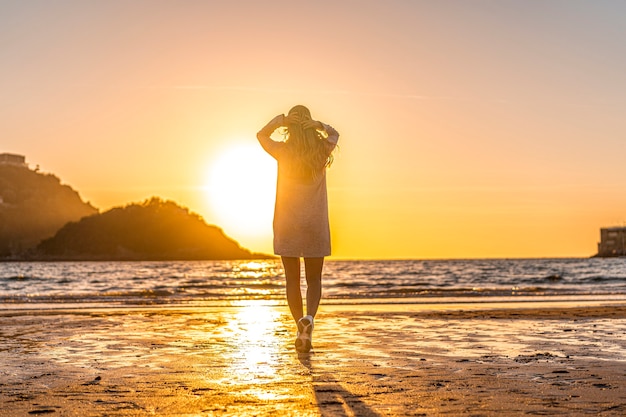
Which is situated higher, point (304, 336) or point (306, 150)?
point (306, 150)

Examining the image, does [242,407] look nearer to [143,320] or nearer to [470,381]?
[470,381]

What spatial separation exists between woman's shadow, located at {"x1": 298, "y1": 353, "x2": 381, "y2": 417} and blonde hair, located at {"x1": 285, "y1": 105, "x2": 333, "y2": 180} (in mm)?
2210

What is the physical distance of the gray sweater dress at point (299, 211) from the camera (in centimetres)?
683

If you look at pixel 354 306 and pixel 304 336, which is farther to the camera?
pixel 354 306

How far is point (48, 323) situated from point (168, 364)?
5.55 meters

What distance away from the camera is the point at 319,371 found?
521 cm

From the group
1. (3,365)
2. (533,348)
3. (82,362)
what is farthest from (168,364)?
(533,348)

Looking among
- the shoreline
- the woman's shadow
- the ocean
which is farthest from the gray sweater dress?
the ocean

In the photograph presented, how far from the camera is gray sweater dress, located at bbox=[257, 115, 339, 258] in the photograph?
6828 millimetres

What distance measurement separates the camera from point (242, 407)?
12.6ft

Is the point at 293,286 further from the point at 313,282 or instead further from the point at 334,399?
the point at 334,399

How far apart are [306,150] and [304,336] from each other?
165 cm

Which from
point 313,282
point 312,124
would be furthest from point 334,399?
point 312,124

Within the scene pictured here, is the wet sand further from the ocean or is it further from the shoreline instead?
the ocean
